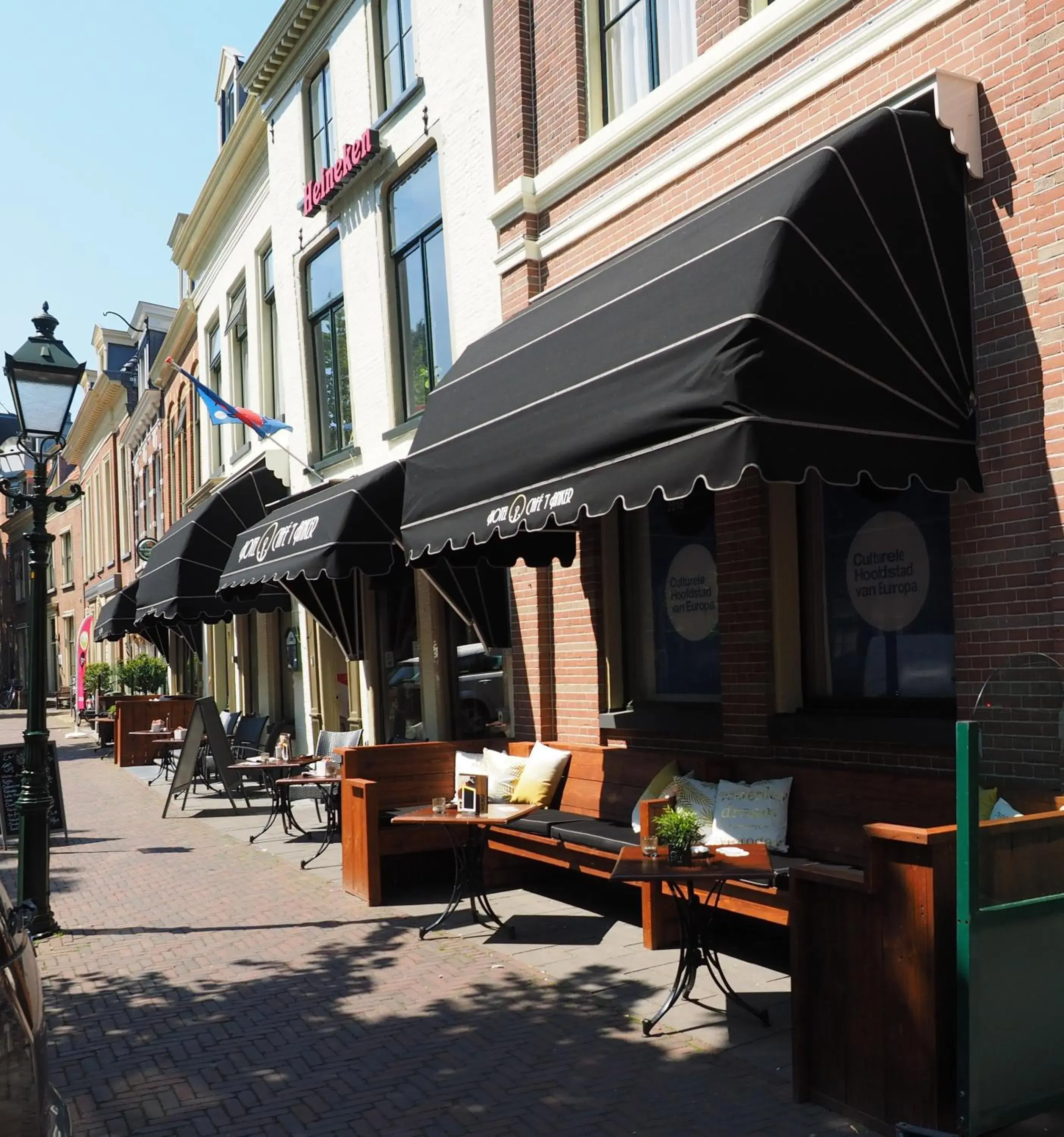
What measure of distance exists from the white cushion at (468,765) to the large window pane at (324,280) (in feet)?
24.6

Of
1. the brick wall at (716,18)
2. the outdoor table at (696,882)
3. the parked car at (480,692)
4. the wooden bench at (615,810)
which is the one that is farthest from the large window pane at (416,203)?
the outdoor table at (696,882)

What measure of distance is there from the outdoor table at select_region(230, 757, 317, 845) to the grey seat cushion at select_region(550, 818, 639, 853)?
4.36 metres

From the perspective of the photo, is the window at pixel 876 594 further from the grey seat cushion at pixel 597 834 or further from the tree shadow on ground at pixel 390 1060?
the tree shadow on ground at pixel 390 1060

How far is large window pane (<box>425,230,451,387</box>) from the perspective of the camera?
12102 mm

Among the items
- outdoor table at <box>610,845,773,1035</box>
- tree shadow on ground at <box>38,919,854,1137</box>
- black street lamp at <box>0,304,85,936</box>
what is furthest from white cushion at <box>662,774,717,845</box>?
black street lamp at <box>0,304,85,936</box>

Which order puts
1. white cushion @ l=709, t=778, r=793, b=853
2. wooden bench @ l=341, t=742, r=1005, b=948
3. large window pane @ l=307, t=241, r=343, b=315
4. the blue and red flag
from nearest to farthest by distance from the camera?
wooden bench @ l=341, t=742, r=1005, b=948, white cushion @ l=709, t=778, r=793, b=853, large window pane @ l=307, t=241, r=343, b=315, the blue and red flag

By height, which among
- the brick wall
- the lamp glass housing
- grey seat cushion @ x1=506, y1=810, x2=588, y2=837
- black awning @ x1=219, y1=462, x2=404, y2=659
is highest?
the brick wall

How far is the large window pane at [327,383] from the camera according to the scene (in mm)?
15305

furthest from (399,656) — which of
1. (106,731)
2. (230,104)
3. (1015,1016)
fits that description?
(106,731)

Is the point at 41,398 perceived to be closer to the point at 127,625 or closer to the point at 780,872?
the point at 780,872

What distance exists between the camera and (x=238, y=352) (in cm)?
2034

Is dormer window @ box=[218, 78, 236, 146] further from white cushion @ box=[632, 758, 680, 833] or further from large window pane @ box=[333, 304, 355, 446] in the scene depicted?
white cushion @ box=[632, 758, 680, 833]

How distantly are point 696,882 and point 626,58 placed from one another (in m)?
6.89

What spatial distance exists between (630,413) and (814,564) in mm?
2384
